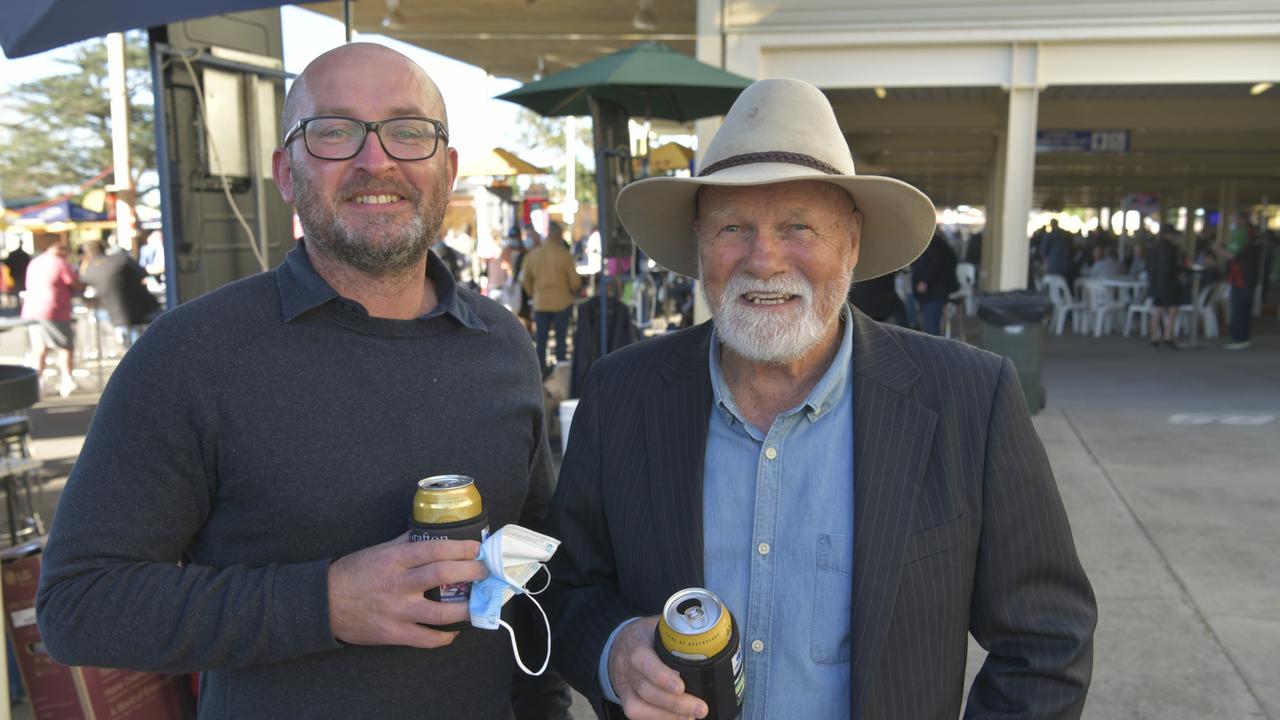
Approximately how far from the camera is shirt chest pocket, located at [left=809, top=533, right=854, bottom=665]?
161 cm

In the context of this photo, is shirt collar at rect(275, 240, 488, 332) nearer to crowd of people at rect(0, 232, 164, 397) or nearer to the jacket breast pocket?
the jacket breast pocket

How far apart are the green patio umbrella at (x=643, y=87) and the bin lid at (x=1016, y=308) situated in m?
3.17

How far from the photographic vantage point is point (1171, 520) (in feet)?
18.6

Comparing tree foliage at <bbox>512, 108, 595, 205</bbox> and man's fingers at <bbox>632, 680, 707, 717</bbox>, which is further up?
tree foliage at <bbox>512, 108, 595, 205</bbox>

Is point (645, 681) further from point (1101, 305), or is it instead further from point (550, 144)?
point (550, 144)

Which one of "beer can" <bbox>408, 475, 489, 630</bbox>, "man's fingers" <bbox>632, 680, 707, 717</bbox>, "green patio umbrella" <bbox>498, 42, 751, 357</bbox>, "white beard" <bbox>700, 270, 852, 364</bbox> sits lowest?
"man's fingers" <bbox>632, 680, 707, 717</bbox>

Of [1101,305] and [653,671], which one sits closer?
[653,671]

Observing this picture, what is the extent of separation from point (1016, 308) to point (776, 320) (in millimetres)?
7630

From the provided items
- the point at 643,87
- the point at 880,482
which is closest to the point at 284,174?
the point at 880,482

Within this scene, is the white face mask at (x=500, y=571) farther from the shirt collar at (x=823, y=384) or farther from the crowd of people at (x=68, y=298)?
the crowd of people at (x=68, y=298)

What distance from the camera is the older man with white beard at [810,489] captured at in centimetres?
157

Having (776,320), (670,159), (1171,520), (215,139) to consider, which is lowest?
(1171,520)

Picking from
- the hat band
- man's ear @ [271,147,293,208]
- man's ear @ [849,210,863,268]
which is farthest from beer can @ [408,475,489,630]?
man's ear @ [849,210,863,268]

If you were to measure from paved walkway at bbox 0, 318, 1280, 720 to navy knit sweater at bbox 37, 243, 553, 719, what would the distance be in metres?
2.38
